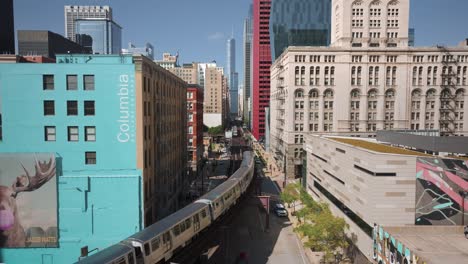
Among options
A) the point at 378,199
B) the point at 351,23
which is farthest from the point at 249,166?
the point at 351,23

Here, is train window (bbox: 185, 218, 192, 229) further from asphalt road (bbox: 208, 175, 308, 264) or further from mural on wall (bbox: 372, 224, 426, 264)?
mural on wall (bbox: 372, 224, 426, 264)

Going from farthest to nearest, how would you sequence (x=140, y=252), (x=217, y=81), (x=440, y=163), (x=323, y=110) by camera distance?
(x=217, y=81), (x=323, y=110), (x=440, y=163), (x=140, y=252)

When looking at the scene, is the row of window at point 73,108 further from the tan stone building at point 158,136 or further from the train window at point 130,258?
the train window at point 130,258

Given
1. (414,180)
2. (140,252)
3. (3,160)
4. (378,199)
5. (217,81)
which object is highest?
(217,81)

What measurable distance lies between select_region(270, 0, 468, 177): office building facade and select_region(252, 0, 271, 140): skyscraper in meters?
80.0

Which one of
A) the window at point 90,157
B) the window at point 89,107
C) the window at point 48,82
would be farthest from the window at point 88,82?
the window at point 90,157

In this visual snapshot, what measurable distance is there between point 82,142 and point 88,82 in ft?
20.0

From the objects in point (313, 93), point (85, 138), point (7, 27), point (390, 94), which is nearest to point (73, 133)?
point (85, 138)

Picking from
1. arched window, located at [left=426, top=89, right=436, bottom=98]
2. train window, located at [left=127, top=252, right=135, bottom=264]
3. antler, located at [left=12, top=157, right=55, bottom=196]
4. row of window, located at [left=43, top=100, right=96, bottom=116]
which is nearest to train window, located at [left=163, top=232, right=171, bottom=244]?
train window, located at [left=127, top=252, right=135, bottom=264]

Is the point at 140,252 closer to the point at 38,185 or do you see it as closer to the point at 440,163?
the point at 38,185

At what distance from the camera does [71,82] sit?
30.3m

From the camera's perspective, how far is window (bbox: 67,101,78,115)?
30.4m

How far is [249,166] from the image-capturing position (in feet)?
177

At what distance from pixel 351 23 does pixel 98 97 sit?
66.2 m
